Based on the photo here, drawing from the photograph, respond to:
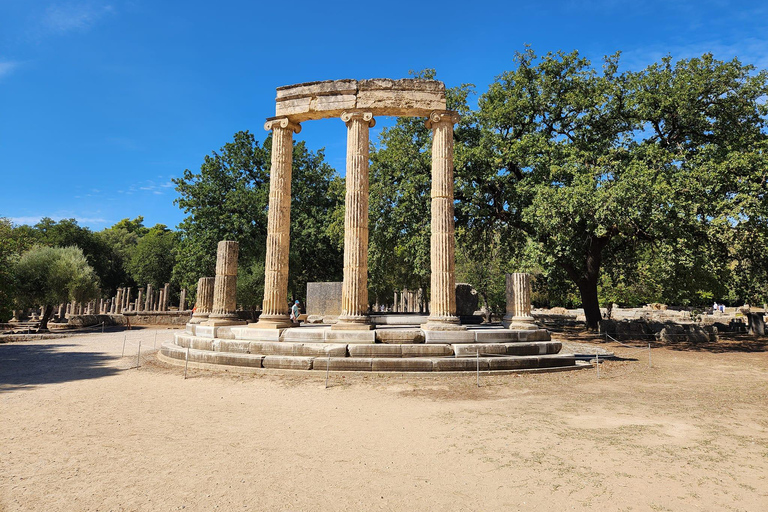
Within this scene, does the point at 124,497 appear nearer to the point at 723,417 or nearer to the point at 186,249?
the point at 723,417

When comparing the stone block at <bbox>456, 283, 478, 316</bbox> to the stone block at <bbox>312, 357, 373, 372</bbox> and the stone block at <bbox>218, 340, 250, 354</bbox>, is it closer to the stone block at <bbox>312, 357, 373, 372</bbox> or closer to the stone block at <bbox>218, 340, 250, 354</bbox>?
the stone block at <bbox>312, 357, 373, 372</bbox>

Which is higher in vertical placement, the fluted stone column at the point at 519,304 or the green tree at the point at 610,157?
the green tree at the point at 610,157

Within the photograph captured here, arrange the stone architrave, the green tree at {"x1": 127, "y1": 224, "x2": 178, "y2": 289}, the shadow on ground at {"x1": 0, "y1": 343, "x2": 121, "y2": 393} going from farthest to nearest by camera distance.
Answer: the green tree at {"x1": 127, "y1": 224, "x2": 178, "y2": 289}
the stone architrave
the shadow on ground at {"x1": 0, "y1": 343, "x2": 121, "y2": 393}

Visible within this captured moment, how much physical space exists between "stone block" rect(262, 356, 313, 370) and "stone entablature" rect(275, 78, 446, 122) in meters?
8.35

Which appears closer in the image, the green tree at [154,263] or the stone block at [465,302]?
the stone block at [465,302]

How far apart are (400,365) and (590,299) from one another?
14.1m

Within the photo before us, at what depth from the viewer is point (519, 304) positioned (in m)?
14.5

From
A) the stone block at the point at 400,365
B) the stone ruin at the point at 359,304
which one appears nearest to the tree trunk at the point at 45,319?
the stone ruin at the point at 359,304

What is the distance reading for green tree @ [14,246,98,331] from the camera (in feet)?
86.4

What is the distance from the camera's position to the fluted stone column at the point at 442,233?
44.1 feet

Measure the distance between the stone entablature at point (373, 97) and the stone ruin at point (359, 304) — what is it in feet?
0.11

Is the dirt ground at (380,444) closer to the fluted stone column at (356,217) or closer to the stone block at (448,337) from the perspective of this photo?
the stone block at (448,337)

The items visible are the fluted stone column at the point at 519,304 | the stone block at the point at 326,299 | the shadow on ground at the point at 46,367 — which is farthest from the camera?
the stone block at the point at 326,299

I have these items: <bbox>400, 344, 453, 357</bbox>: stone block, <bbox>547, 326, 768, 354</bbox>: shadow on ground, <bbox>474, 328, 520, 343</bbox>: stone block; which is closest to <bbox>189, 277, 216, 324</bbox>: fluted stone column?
<bbox>400, 344, 453, 357</bbox>: stone block
